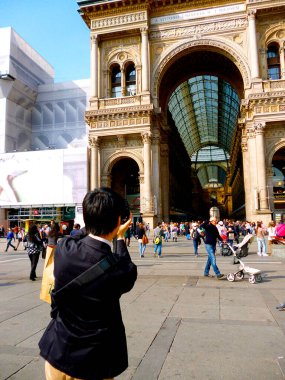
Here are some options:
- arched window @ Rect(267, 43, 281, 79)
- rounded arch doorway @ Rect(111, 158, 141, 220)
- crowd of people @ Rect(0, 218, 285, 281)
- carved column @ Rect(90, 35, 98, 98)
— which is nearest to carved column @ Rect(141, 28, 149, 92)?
carved column @ Rect(90, 35, 98, 98)

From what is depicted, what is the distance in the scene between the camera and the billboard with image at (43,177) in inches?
1303

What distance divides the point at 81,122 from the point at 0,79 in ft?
38.4

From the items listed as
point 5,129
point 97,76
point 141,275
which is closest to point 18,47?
point 5,129

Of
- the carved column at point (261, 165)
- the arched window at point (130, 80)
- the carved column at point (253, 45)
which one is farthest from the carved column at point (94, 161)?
the carved column at point (253, 45)

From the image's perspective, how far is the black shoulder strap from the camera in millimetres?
1766

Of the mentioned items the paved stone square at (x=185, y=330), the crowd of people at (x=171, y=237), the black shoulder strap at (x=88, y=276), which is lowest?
the paved stone square at (x=185, y=330)

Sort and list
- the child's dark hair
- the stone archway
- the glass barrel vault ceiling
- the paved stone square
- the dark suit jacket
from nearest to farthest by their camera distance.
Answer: the dark suit jacket < the child's dark hair < the paved stone square < the stone archway < the glass barrel vault ceiling

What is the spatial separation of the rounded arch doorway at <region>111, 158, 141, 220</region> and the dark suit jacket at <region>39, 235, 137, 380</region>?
30143 millimetres

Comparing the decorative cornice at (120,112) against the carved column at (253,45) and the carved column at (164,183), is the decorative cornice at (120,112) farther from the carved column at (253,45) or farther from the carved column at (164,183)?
the carved column at (253,45)

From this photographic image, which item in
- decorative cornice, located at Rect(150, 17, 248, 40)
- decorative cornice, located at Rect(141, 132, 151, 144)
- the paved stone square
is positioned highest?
decorative cornice, located at Rect(150, 17, 248, 40)

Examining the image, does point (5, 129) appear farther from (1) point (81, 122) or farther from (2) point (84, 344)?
(2) point (84, 344)

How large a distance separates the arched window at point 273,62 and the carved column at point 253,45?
268 cm

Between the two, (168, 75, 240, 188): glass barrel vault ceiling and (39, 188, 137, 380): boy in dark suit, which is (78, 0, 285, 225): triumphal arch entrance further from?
(39, 188, 137, 380): boy in dark suit

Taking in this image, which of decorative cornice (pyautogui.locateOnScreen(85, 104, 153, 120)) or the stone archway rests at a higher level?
the stone archway
